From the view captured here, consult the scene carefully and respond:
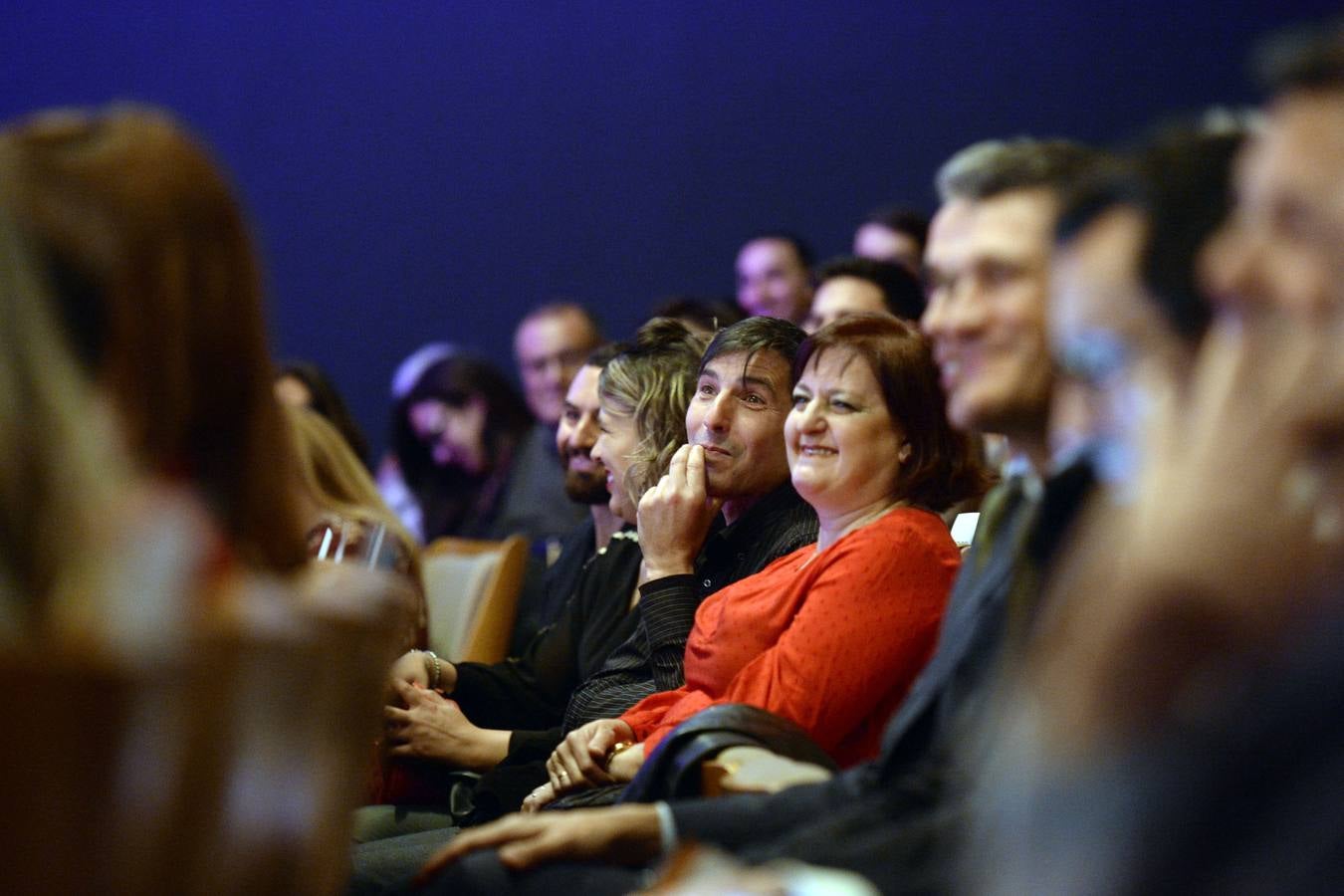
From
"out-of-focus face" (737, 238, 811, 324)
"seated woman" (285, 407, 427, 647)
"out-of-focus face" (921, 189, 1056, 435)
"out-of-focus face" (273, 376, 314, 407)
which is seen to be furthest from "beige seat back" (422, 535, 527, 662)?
"out-of-focus face" (921, 189, 1056, 435)

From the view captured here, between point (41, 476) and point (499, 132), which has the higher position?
point (499, 132)

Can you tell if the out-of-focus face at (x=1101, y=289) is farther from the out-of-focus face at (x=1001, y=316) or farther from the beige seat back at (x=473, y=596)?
the beige seat back at (x=473, y=596)

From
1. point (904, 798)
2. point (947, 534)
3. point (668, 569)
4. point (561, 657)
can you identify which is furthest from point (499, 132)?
point (904, 798)

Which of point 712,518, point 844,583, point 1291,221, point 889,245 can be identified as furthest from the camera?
point 889,245

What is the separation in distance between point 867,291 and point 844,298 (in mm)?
59

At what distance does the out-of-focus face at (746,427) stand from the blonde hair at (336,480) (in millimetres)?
621

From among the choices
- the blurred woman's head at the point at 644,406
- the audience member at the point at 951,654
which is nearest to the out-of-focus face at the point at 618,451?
the blurred woman's head at the point at 644,406

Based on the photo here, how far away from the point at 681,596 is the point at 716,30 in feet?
13.0

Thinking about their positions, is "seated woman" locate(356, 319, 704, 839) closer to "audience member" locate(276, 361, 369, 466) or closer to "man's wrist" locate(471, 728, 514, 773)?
"man's wrist" locate(471, 728, 514, 773)

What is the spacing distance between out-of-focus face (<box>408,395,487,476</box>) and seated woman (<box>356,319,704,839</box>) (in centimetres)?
203

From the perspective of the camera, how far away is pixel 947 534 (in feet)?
7.97

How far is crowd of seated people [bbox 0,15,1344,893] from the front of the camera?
1.22 meters

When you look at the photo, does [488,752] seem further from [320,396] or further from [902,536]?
[320,396]

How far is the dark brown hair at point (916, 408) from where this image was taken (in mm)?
2506
